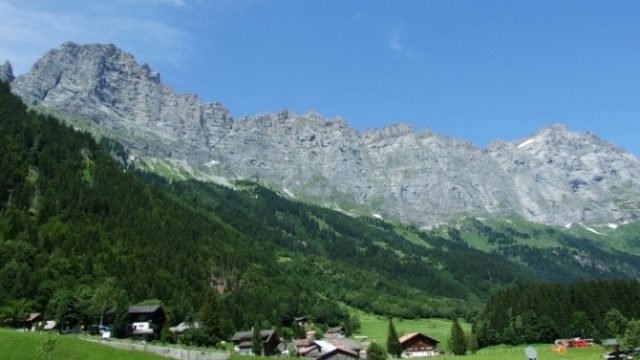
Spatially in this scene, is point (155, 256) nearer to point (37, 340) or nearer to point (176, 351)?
point (176, 351)

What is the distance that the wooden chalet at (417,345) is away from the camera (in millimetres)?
158875

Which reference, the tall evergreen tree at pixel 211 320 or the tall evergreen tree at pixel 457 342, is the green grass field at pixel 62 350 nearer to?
the tall evergreen tree at pixel 211 320

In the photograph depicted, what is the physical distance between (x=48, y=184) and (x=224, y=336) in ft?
269

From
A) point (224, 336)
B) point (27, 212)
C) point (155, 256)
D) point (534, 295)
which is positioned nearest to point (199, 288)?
point (155, 256)

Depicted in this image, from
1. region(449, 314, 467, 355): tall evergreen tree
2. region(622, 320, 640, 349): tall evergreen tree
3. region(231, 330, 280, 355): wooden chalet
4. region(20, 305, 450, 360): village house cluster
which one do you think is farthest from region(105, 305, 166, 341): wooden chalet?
region(622, 320, 640, 349): tall evergreen tree

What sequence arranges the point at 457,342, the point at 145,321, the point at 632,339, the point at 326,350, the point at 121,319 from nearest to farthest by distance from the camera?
the point at 632,339 → the point at 121,319 → the point at 145,321 → the point at 326,350 → the point at 457,342

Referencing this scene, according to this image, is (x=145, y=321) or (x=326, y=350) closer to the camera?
(x=145, y=321)

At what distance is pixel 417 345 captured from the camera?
531 feet

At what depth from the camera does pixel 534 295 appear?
18850 centimetres

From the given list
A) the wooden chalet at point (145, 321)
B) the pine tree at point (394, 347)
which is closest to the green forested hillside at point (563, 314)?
the pine tree at point (394, 347)

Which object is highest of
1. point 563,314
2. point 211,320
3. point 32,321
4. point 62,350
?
point 563,314

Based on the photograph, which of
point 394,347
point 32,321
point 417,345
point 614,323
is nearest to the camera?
point 32,321

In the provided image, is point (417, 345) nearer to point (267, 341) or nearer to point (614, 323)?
point (267, 341)

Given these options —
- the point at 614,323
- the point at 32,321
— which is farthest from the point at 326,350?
the point at 614,323
